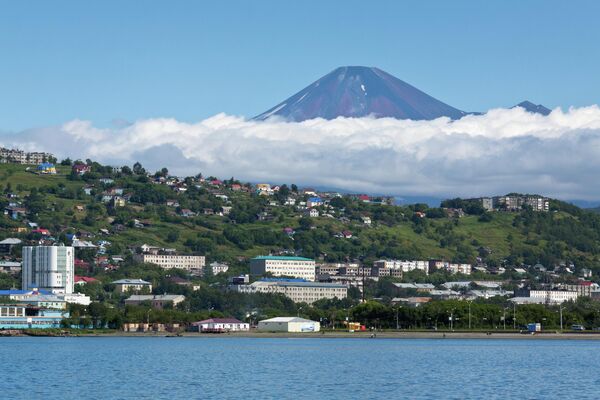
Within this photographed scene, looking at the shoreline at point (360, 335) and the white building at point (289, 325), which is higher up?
the white building at point (289, 325)

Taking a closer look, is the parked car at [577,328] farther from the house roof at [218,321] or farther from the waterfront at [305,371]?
the house roof at [218,321]

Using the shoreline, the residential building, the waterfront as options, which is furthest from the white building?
the waterfront

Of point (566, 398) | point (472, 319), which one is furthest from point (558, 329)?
point (566, 398)

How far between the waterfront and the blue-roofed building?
4877cm

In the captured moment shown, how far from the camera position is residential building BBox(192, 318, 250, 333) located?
178m

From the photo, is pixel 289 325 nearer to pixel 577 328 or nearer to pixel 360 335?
pixel 360 335

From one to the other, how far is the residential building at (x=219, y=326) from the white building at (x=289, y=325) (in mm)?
2728

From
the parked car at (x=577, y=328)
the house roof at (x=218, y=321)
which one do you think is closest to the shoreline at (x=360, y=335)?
the house roof at (x=218, y=321)

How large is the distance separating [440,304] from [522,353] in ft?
197

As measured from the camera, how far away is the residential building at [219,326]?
583 feet

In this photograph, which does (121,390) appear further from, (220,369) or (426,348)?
(426,348)

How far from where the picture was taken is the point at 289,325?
581ft

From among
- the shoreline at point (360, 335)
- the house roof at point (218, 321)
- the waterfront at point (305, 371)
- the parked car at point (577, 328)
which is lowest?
the waterfront at point (305, 371)

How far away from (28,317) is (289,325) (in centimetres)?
3655
